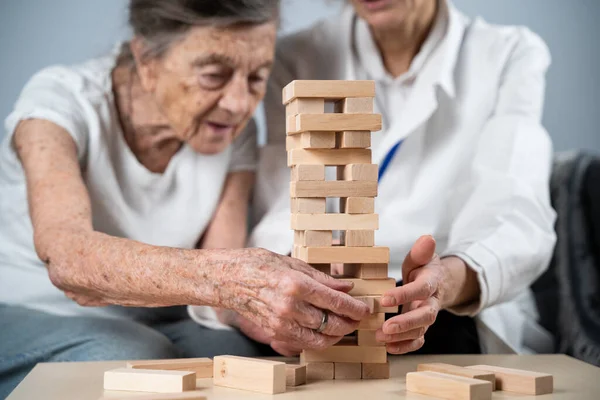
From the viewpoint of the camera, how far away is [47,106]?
8.50ft

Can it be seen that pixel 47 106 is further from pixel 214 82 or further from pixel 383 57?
pixel 383 57

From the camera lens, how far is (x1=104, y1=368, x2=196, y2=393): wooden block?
5.18 feet

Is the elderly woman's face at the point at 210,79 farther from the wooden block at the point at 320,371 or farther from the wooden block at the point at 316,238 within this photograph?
the wooden block at the point at 320,371

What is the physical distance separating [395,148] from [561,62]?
78 cm

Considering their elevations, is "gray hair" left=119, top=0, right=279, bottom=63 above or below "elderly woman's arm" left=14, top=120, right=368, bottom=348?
Result: above

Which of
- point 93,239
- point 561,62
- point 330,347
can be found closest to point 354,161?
point 330,347

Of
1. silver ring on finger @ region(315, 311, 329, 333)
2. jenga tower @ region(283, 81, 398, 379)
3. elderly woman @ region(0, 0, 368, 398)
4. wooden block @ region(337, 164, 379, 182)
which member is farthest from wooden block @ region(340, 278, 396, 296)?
elderly woman @ region(0, 0, 368, 398)

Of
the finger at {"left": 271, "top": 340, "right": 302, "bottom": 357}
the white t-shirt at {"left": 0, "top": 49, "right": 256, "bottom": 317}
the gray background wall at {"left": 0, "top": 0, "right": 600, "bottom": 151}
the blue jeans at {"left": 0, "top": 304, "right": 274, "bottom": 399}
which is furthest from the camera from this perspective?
the gray background wall at {"left": 0, "top": 0, "right": 600, "bottom": 151}

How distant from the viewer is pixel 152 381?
1588 millimetres

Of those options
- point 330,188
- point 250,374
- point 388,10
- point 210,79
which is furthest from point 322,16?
point 250,374

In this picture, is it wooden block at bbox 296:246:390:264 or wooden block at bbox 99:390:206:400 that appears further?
wooden block at bbox 296:246:390:264

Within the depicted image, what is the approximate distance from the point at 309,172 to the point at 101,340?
3.44 feet

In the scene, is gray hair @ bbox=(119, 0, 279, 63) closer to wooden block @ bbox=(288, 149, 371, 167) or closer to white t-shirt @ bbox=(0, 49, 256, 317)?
white t-shirt @ bbox=(0, 49, 256, 317)

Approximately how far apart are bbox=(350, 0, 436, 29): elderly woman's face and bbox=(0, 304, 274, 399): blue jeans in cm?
127
